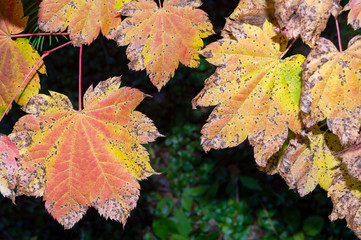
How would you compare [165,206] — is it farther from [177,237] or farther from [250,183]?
[250,183]

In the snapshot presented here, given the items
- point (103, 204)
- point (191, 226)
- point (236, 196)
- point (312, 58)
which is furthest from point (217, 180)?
point (312, 58)

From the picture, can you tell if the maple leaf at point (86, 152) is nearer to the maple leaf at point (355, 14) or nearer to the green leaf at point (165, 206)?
the maple leaf at point (355, 14)

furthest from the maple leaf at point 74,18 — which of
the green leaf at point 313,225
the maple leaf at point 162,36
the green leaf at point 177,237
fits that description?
the green leaf at point 313,225

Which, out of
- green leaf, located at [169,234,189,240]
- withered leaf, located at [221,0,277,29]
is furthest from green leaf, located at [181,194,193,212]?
withered leaf, located at [221,0,277,29]

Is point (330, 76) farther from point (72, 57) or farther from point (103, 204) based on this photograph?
point (72, 57)

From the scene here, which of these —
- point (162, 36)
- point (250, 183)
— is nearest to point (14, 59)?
point (162, 36)

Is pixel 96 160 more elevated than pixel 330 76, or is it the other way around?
pixel 330 76
